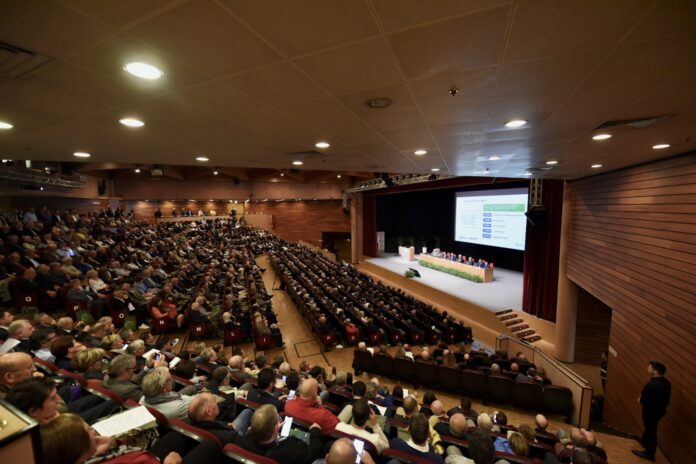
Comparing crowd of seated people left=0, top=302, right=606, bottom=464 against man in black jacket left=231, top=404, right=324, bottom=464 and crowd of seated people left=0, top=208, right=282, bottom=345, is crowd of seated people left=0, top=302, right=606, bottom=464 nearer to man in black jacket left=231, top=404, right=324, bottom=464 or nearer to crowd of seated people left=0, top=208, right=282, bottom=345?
man in black jacket left=231, top=404, right=324, bottom=464

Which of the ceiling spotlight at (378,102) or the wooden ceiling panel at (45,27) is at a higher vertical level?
the ceiling spotlight at (378,102)

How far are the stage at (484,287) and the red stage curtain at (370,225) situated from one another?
4.07 meters

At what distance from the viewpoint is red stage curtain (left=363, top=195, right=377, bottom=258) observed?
20422mm

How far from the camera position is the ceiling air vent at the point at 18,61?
1.38m

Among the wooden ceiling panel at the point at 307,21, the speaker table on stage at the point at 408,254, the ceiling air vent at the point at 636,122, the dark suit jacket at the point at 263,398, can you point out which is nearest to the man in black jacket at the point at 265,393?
the dark suit jacket at the point at 263,398

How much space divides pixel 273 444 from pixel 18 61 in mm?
2770

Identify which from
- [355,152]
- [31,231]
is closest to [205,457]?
[355,152]

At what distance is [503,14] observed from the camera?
3.75 feet

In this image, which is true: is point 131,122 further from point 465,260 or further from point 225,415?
point 465,260

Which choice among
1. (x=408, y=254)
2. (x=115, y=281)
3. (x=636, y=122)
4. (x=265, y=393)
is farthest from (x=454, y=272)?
(x=115, y=281)

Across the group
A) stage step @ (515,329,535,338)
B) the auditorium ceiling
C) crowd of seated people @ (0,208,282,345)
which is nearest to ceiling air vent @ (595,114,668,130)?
the auditorium ceiling

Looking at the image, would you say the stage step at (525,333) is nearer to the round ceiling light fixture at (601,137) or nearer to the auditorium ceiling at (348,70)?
the auditorium ceiling at (348,70)

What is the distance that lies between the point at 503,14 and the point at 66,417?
8.54 ft

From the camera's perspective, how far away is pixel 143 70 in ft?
5.30
